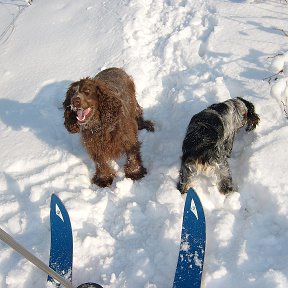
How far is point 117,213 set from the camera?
4.23 m

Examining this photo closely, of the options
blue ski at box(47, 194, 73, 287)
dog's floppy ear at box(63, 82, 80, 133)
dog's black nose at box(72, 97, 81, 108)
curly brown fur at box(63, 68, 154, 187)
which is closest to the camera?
blue ski at box(47, 194, 73, 287)

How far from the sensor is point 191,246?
351 centimetres

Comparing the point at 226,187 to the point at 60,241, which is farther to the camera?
the point at 226,187

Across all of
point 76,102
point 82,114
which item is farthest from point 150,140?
point 76,102

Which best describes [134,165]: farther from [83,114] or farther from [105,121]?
[83,114]

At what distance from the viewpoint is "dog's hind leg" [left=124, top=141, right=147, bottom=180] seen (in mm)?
4589

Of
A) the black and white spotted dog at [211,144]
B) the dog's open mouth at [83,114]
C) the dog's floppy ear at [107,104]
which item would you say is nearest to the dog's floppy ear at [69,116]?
the dog's open mouth at [83,114]

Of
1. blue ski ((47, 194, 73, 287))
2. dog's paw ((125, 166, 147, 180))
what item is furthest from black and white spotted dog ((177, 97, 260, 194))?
blue ski ((47, 194, 73, 287))

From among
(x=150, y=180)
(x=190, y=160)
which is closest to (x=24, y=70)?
(x=150, y=180)

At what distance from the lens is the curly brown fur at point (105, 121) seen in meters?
4.04

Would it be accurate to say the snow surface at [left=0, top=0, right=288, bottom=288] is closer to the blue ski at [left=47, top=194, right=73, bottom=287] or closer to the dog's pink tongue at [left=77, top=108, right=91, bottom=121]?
the blue ski at [left=47, top=194, right=73, bottom=287]

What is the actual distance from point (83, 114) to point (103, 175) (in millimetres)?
945

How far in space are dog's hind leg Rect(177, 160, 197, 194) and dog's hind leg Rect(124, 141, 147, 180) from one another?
0.63 m

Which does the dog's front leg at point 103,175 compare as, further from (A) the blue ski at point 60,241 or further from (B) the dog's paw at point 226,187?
(B) the dog's paw at point 226,187
